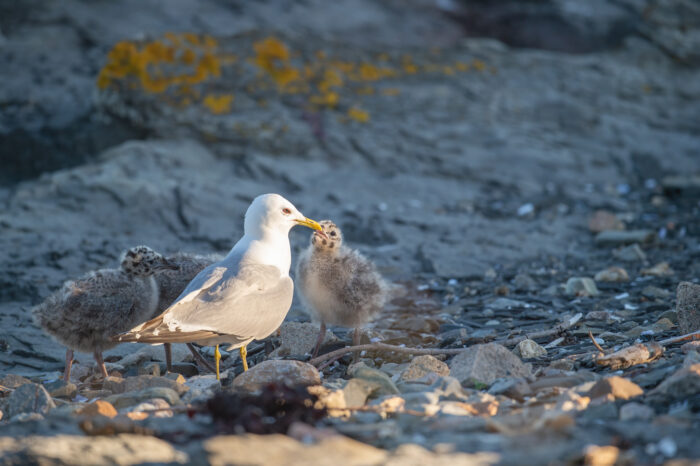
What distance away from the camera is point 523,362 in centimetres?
486

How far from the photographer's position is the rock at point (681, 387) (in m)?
3.64

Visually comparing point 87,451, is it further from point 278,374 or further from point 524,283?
point 524,283

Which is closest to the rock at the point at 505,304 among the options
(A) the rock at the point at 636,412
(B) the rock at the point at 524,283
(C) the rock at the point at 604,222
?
(B) the rock at the point at 524,283

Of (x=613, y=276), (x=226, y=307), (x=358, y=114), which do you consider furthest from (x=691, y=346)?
(x=358, y=114)

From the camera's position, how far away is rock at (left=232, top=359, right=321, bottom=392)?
14.4ft

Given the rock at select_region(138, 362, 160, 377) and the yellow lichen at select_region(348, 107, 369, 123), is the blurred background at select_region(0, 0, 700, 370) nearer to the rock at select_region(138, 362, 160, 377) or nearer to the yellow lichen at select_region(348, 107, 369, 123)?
the yellow lichen at select_region(348, 107, 369, 123)

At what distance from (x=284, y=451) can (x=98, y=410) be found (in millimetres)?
1388

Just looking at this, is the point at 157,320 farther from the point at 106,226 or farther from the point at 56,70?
the point at 56,70

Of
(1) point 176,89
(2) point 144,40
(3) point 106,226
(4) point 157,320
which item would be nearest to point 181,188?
(3) point 106,226

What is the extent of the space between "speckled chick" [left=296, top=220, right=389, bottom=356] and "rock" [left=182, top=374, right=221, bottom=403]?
97 cm

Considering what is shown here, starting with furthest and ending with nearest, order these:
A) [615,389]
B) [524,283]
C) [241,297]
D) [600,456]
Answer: [524,283] → [241,297] → [615,389] → [600,456]

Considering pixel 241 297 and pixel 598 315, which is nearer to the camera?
pixel 241 297

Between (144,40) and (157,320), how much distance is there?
246 inches

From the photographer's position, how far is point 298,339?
591cm
